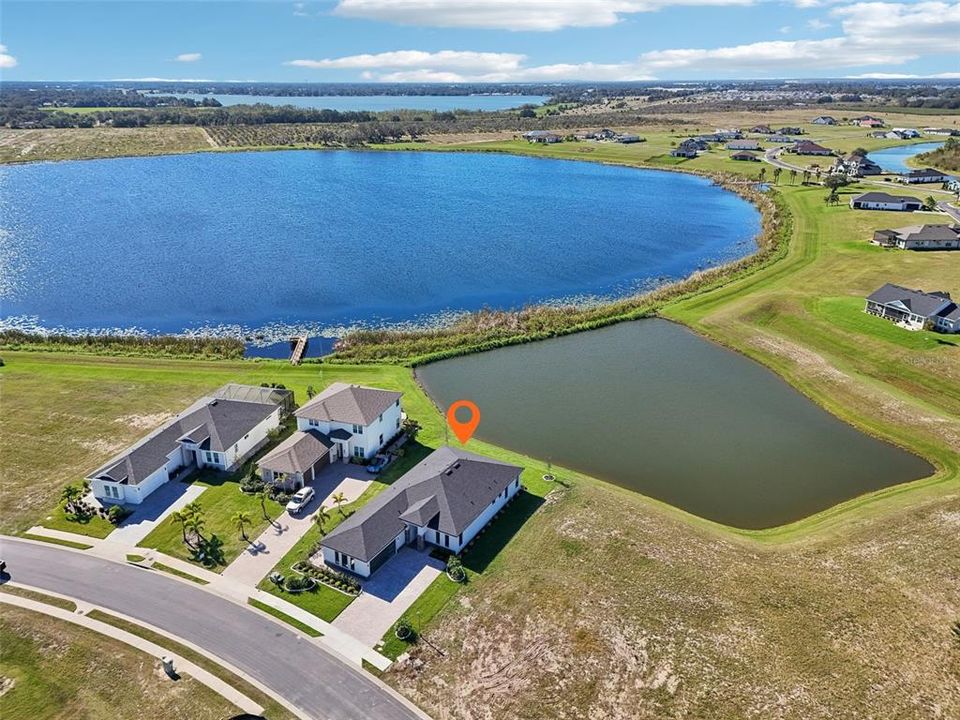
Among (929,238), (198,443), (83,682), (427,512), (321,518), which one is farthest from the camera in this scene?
(929,238)

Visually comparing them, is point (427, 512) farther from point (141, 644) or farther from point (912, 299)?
point (912, 299)

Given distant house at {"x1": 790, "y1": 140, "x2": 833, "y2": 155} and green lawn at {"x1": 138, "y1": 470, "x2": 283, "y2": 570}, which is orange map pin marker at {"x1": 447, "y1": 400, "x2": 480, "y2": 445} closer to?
green lawn at {"x1": 138, "y1": 470, "x2": 283, "y2": 570}

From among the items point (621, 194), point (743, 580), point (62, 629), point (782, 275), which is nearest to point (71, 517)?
point (62, 629)

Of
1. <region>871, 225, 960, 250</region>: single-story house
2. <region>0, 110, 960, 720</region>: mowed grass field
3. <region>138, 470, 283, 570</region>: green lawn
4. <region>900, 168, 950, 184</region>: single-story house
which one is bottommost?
<region>0, 110, 960, 720</region>: mowed grass field

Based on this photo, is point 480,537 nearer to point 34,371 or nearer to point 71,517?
point 71,517

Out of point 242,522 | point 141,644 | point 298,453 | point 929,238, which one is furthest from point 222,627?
point 929,238

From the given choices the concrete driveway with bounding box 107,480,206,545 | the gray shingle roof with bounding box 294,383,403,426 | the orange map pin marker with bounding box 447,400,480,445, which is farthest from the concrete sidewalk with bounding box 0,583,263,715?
the orange map pin marker with bounding box 447,400,480,445
